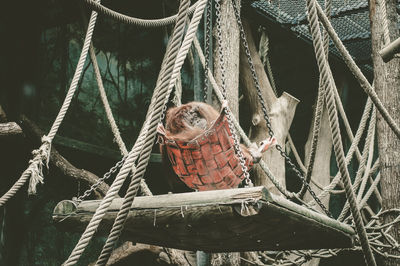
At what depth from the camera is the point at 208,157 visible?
233cm

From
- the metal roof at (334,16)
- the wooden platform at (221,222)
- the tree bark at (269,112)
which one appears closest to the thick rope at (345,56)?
the wooden platform at (221,222)

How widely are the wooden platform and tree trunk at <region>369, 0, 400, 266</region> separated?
128 cm

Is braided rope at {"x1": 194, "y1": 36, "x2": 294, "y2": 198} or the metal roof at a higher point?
the metal roof

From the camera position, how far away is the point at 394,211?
329 centimetres

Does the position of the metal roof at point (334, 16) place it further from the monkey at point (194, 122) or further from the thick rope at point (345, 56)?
the thick rope at point (345, 56)

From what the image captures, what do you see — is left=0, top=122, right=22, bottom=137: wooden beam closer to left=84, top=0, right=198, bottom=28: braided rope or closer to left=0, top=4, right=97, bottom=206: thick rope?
left=0, top=4, right=97, bottom=206: thick rope

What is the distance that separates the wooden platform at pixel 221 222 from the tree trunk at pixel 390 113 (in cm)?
128

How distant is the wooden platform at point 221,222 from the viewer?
1.55 metres

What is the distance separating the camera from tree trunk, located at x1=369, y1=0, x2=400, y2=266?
10.9ft

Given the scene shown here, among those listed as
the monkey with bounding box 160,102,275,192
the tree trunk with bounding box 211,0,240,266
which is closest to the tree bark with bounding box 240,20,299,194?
the tree trunk with bounding box 211,0,240,266

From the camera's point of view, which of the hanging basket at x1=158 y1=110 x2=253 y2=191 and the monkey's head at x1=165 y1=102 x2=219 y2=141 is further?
the monkey's head at x1=165 y1=102 x2=219 y2=141

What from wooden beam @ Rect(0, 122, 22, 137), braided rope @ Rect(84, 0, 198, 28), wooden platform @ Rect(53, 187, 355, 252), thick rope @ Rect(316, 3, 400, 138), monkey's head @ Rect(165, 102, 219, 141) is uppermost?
braided rope @ Rect(84, 0, 198, 28)

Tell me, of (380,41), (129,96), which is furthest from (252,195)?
(129,96)

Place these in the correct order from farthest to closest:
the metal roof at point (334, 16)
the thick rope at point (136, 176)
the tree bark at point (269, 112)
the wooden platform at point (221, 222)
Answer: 1. the metal roof at point (334, 16)
2. the tree bark at point (269, 112)
3. the wooden platform at point (221, 222)
4. the thick rope at point (136, 176)
